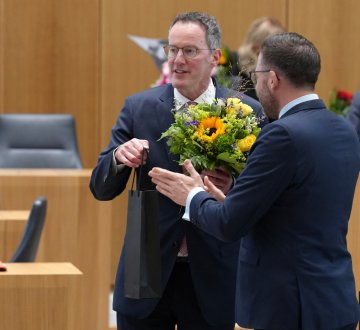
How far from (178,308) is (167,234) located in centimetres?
23

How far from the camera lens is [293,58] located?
8.68ft

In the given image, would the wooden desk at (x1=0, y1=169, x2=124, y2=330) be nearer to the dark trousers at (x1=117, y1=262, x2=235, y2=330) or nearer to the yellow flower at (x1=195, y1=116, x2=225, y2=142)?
the dark trousers at (x1=117, y1=262, x2=235, y2=330)

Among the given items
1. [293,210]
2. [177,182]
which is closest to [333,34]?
[177,182]

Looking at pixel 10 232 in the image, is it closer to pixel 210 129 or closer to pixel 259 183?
pixel 210 129

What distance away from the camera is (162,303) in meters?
2.96

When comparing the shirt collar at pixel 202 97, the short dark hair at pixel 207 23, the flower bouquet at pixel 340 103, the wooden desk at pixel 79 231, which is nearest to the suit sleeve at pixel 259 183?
the shirt collar at pixel 202 97

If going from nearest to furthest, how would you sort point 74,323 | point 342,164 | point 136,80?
point 342,164 → point 74,323 → point 136,80

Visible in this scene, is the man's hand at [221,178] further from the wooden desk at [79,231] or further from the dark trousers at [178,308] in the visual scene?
the wooden desk at [79,231]

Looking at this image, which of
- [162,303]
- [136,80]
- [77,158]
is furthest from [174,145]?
[136,80]

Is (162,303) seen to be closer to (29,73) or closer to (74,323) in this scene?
(74,323)

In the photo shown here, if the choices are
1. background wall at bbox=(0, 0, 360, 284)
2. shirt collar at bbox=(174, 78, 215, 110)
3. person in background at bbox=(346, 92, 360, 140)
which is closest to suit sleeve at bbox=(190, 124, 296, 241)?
shirt collar at bbox=(174, 78, 215, 110)

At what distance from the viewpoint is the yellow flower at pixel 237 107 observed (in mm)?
2914

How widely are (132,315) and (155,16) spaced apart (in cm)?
→ 545

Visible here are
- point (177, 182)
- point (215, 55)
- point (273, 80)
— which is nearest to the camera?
point (273, 80)
